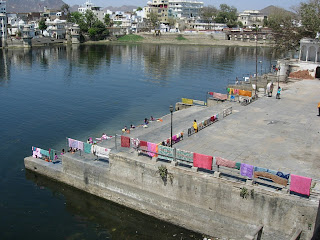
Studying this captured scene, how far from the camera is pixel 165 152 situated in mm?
23672

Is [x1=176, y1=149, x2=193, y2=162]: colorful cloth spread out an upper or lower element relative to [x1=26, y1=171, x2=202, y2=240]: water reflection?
upper

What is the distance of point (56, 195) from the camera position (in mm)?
27422

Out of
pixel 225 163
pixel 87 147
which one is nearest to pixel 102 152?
pixel 87 147

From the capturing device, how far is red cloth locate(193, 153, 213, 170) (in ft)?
71.6

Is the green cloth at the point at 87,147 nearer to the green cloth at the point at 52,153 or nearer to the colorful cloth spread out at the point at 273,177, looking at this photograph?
the green cloth at the point at 52,153

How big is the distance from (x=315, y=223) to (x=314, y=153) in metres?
7.16

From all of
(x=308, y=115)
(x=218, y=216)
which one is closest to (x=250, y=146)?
(x=218, y=216)

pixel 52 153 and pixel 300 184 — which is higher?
pixel 300 184

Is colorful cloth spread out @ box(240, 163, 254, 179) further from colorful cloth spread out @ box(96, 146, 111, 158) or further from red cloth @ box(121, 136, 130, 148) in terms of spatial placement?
colorful cloth spread out @ box(96, 146, 111, 158)

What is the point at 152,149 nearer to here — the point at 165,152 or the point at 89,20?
the point at 165,152

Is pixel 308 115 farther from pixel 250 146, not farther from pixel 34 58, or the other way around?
pixel 34 58

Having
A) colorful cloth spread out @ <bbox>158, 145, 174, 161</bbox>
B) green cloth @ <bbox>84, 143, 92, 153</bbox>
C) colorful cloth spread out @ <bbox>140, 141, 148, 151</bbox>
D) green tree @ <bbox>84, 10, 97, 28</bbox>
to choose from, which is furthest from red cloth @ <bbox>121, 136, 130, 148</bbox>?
green tree @ <bbox>84, 10, 97, 28</bbox>

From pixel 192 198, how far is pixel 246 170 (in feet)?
12.9

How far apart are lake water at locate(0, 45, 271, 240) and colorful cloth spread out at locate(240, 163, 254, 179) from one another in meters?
4.88
